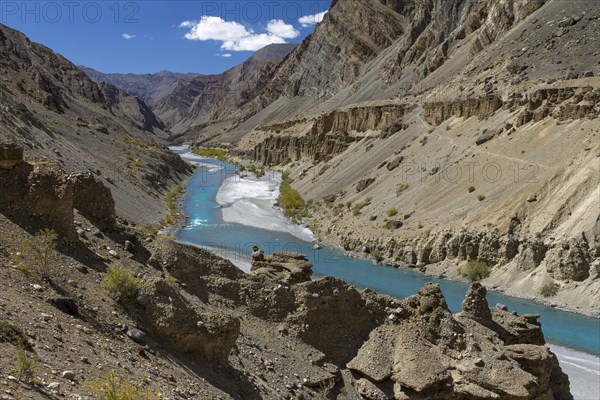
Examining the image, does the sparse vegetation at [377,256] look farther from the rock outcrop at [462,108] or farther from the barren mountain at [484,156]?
the rock outcrop at [462,108]

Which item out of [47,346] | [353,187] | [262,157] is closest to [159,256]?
[47,346]

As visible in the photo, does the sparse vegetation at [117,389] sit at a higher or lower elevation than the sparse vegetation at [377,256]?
higher

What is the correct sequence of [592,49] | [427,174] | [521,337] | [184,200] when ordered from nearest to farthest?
[521,337] → [427,174] → [592,49] → [184,200]

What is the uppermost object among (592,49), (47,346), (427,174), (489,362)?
(592,49)

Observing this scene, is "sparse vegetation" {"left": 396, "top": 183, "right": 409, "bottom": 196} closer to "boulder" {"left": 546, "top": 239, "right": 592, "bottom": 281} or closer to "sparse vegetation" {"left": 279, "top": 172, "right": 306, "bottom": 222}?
"sparse vegetation" {"left": 279, "top": 172, "right": 306, "bottom": 222}

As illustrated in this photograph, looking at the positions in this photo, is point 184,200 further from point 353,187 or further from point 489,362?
point 489,362

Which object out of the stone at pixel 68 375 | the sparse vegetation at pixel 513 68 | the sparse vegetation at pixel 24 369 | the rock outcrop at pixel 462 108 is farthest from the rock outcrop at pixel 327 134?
the sparse vegetation at pixel 24 369

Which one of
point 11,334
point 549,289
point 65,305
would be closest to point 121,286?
point 65,305
